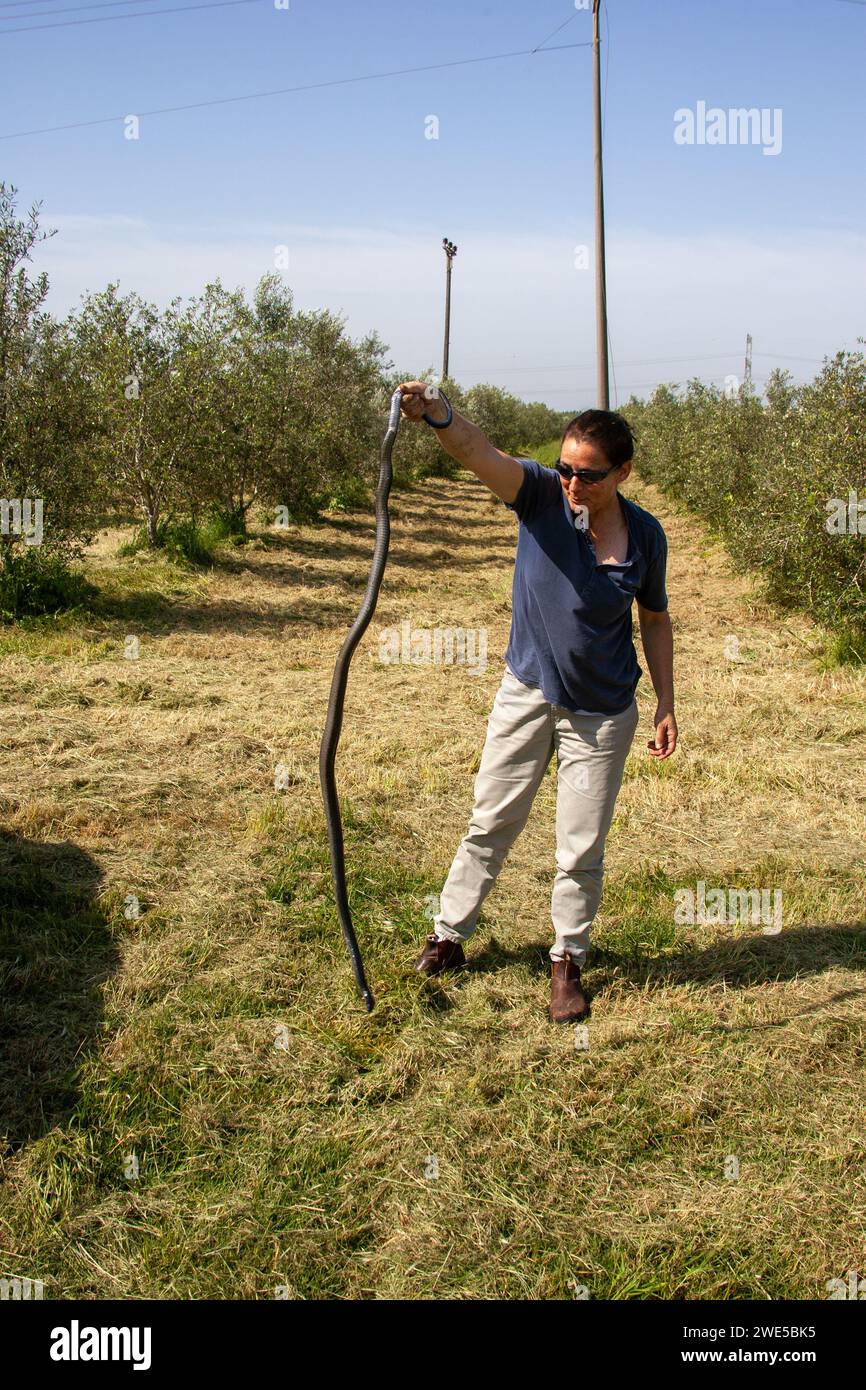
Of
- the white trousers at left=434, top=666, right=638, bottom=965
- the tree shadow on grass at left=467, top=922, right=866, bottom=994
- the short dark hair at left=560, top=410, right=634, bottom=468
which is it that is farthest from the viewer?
the tree shadow on grass at left=467, top=922, right=866, bottom=994

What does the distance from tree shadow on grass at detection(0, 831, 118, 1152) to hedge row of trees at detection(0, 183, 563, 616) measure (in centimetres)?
517

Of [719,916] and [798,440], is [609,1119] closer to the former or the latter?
[719,916]

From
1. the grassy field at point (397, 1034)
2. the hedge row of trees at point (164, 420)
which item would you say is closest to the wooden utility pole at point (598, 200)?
the hedge row of trees at point (164, 420)

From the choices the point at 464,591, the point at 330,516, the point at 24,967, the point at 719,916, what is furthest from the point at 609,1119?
the point at 330,516

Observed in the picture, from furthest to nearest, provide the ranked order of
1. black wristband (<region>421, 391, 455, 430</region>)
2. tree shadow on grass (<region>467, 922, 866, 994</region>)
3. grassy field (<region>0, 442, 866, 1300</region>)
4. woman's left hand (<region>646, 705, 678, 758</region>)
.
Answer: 1. tree shadow on grass (<region>467, 922, 866, 994</region>)
2. woman's left hand (<region>646, 705, 678, 758</region>)
3. black wristband (<region>421, 391, 455, 430</region>)
4. grassy field (<region>0, 442, 866, 1300</region>)

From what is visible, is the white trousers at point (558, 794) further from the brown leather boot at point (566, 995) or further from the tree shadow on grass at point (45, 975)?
the tree shadow on grass at point (45, 975)

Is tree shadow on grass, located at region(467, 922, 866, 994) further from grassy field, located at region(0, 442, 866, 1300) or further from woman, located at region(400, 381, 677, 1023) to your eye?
woman, located at region(400, 381, 677, 1023)

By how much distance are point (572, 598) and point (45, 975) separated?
2.35m

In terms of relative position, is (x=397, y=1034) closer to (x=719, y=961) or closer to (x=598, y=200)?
(x=719, y=961)

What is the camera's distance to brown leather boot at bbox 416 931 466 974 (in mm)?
3623

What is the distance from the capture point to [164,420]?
39.0 feet

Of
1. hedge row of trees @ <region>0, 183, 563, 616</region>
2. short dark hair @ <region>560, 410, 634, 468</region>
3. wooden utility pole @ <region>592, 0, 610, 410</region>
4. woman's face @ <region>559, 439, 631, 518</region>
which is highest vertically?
wooden utility pole @ <region>592, 0, 610, 410</region>

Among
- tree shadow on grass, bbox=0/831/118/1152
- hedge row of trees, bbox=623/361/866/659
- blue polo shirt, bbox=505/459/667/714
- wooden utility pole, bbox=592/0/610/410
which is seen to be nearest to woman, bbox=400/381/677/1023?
blue polo shirt, bbox=505/459/667/714
